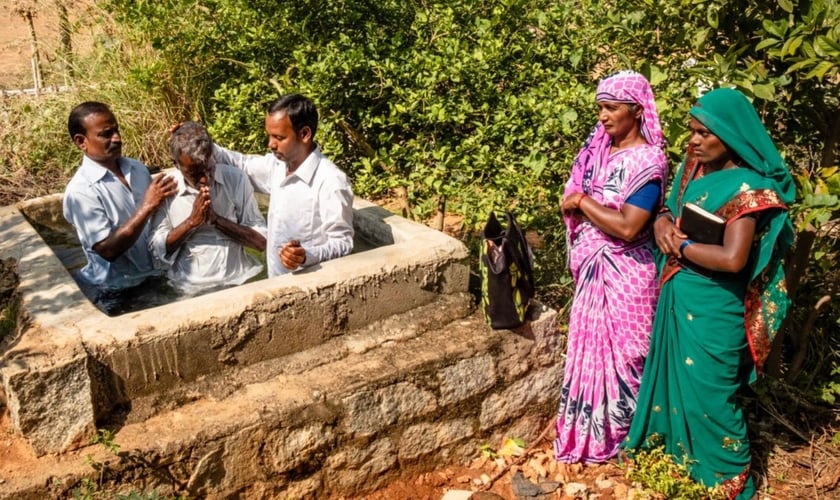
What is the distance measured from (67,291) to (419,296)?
1.53m

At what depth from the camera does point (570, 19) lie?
187 inches

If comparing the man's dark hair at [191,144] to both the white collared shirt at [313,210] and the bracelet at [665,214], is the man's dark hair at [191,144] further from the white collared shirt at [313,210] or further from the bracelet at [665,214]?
the bracelet at [665,214]

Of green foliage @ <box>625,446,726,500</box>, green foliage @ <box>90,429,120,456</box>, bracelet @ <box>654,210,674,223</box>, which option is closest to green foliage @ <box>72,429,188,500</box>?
green foliage @ <box>90,429,120,456</box>

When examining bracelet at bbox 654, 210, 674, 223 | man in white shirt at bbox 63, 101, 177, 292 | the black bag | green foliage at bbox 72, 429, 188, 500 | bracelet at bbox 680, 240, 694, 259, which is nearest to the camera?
green foliage at bbox 72, 429, 188, 500

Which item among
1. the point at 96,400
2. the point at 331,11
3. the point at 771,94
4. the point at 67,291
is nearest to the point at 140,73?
the point at 331,11

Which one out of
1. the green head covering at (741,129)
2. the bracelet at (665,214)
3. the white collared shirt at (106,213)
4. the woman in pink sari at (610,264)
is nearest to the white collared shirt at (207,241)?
the white collared shirt at (106,213)

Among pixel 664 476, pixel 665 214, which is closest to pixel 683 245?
pixel 665 214

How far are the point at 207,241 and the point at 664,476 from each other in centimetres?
244

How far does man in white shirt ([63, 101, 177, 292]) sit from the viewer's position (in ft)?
12.3

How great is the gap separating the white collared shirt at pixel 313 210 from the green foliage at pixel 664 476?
1.66 meters

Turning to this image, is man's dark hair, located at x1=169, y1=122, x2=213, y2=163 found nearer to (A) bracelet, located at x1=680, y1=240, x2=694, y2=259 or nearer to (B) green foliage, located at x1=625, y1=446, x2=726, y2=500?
(A) bracelet, located at x1=680, y1=240, x2=694, y2=259

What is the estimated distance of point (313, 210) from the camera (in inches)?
146

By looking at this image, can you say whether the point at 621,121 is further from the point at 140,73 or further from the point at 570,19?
the point at 140,73

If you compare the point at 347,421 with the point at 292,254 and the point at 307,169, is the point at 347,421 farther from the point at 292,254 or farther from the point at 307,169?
the point at 307,169
